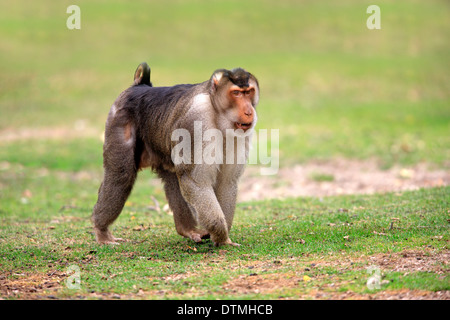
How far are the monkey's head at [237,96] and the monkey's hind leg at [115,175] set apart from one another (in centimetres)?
203

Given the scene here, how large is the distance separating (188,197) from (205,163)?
582 millimetres

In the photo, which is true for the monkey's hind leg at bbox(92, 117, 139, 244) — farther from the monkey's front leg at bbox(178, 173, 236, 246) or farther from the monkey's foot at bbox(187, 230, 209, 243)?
the monkey's front leg at bbox(178, 173, 236, 246)

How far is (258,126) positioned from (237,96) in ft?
46.9

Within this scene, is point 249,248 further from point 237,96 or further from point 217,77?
point 217,77

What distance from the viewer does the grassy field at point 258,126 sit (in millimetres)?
7859

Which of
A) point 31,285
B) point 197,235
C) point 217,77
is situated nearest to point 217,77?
point 217,77

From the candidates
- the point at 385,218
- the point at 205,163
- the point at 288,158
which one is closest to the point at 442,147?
the point at 288,158

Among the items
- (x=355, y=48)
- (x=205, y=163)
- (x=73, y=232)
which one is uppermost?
(x=355, y=48)

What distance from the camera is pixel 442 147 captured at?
18906 millimetres

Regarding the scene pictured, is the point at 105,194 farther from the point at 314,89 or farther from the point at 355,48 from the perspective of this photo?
the point at 355,48

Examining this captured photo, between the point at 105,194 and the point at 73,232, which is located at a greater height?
the point at 105,194

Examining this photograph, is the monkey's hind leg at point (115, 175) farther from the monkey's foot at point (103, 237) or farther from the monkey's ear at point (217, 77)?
the monkey's ear at point (217, 77)

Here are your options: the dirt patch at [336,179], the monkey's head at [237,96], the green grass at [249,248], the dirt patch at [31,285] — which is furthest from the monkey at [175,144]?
the dirt patch at [336,179]
